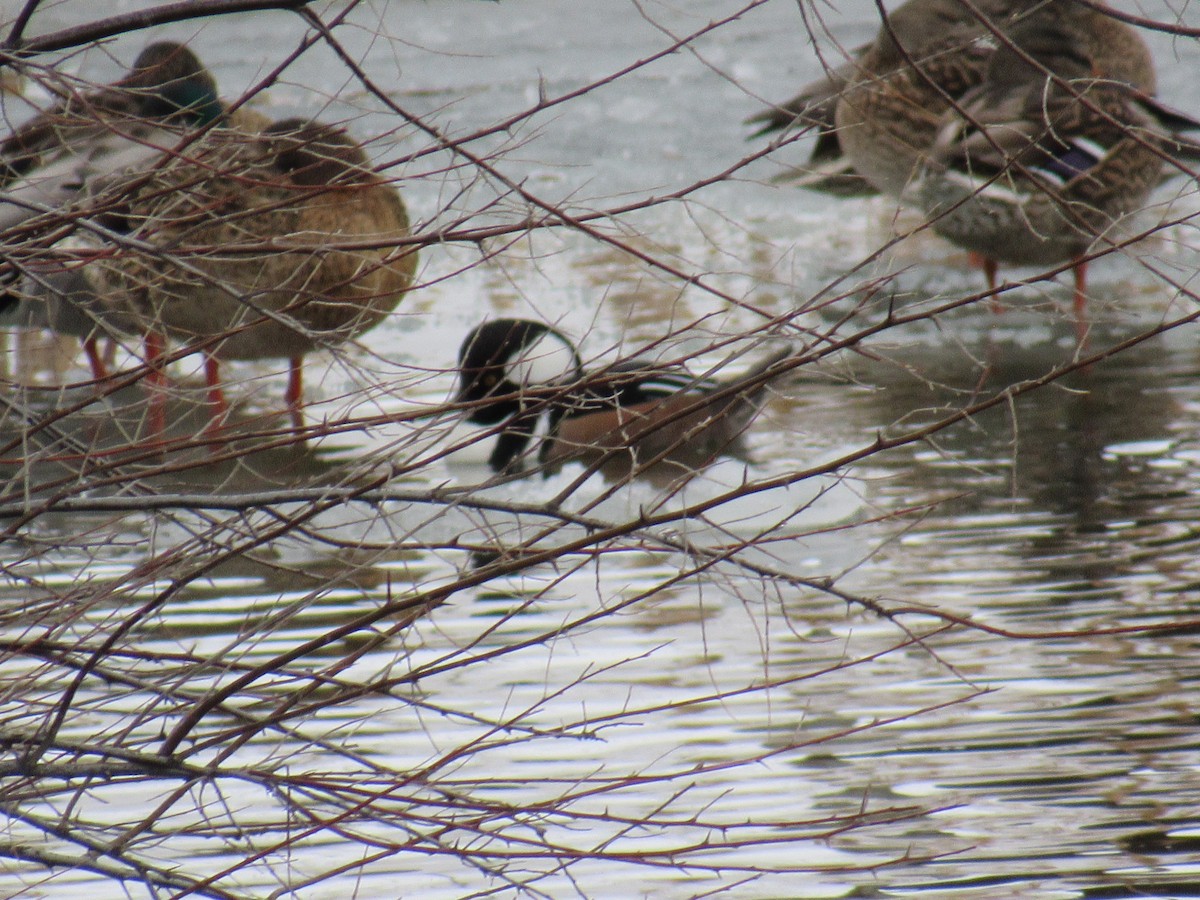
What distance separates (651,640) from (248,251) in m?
1.39

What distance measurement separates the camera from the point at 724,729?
2322 mm

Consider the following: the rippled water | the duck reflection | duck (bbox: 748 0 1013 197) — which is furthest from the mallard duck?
duck (bbox: 748 0 1013 197)

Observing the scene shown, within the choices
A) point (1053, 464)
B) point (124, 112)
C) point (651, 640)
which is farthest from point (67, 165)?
point (1053, 464)

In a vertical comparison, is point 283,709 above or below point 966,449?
above

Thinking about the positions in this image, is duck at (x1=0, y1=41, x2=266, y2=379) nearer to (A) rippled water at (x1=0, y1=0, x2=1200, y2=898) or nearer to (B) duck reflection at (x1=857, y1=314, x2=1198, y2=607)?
(A) rippled water at (x1=0, y1=0, x2=1200, y2=898)

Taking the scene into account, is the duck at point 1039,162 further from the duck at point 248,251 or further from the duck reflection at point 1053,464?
the duck at point 248,251

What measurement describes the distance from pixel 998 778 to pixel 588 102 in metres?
7.18

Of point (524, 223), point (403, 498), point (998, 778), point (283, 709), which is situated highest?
point (524, 223)

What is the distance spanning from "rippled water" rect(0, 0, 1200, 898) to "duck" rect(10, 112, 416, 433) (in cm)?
9

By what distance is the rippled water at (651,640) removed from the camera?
4.49 ft

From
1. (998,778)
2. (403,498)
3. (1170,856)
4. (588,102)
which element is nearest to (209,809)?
(403,498)

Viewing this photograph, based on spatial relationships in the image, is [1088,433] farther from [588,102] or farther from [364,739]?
[588,102]

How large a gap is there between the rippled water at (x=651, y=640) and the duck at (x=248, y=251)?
3.5 inches

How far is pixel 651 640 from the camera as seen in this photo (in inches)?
108
